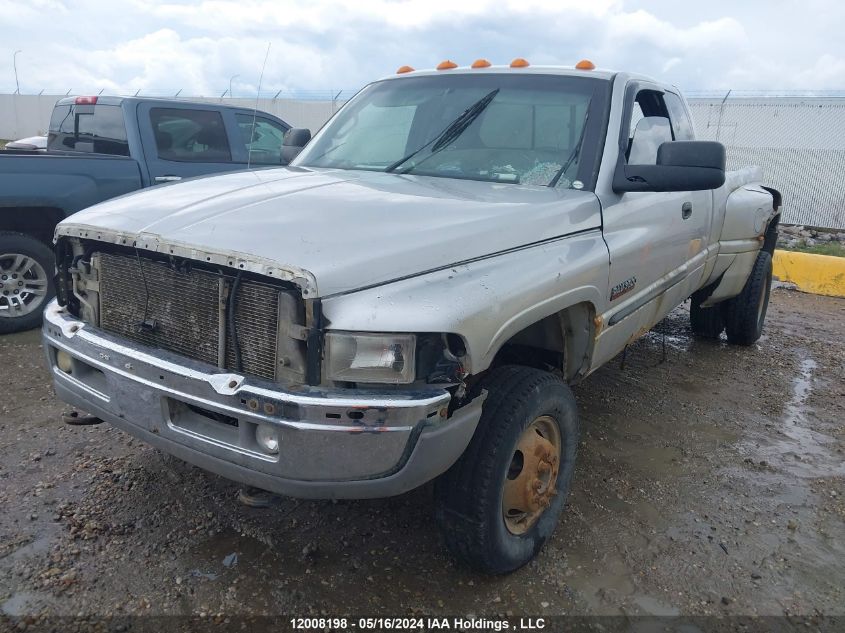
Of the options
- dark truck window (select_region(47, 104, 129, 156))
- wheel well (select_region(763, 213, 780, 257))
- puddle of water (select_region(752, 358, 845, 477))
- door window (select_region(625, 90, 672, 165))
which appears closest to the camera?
door window (select_region(625, 90, 672, 165))

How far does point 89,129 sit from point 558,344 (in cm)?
520

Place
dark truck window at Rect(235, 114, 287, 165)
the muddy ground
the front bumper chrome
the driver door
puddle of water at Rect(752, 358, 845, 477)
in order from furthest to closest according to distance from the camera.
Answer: dark truck window at Rect(235, 114, 287, 165) → puddle of water at Rect(752, 358, 845, 477) → the driver door → the muddy ground → the front bumper chrome

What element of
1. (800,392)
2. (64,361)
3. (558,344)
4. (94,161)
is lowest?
(800,392)

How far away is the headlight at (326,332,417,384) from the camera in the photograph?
2.08 m

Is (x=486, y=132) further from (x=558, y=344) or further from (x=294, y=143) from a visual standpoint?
(x=294, y=143)

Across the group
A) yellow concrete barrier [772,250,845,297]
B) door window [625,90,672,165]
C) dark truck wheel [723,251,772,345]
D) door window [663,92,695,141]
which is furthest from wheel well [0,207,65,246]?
yellow concrete barrier [772,250,845,297]

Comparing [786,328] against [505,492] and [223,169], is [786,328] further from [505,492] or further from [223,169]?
[223,169]

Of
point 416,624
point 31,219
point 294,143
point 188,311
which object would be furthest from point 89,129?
point 416,624

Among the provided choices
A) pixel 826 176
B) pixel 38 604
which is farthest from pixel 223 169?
pixel 826 176

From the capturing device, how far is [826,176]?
41.7 ft

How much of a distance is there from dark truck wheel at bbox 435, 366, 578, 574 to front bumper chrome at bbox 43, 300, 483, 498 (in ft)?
0.63

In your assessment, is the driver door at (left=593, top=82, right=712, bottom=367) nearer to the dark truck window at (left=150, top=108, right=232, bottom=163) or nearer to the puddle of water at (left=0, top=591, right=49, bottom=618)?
the puddle of water at (left=0, top=591, right=49, bottom=618)

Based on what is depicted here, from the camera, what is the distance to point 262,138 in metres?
6.87

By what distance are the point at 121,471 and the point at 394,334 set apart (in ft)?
6.57
